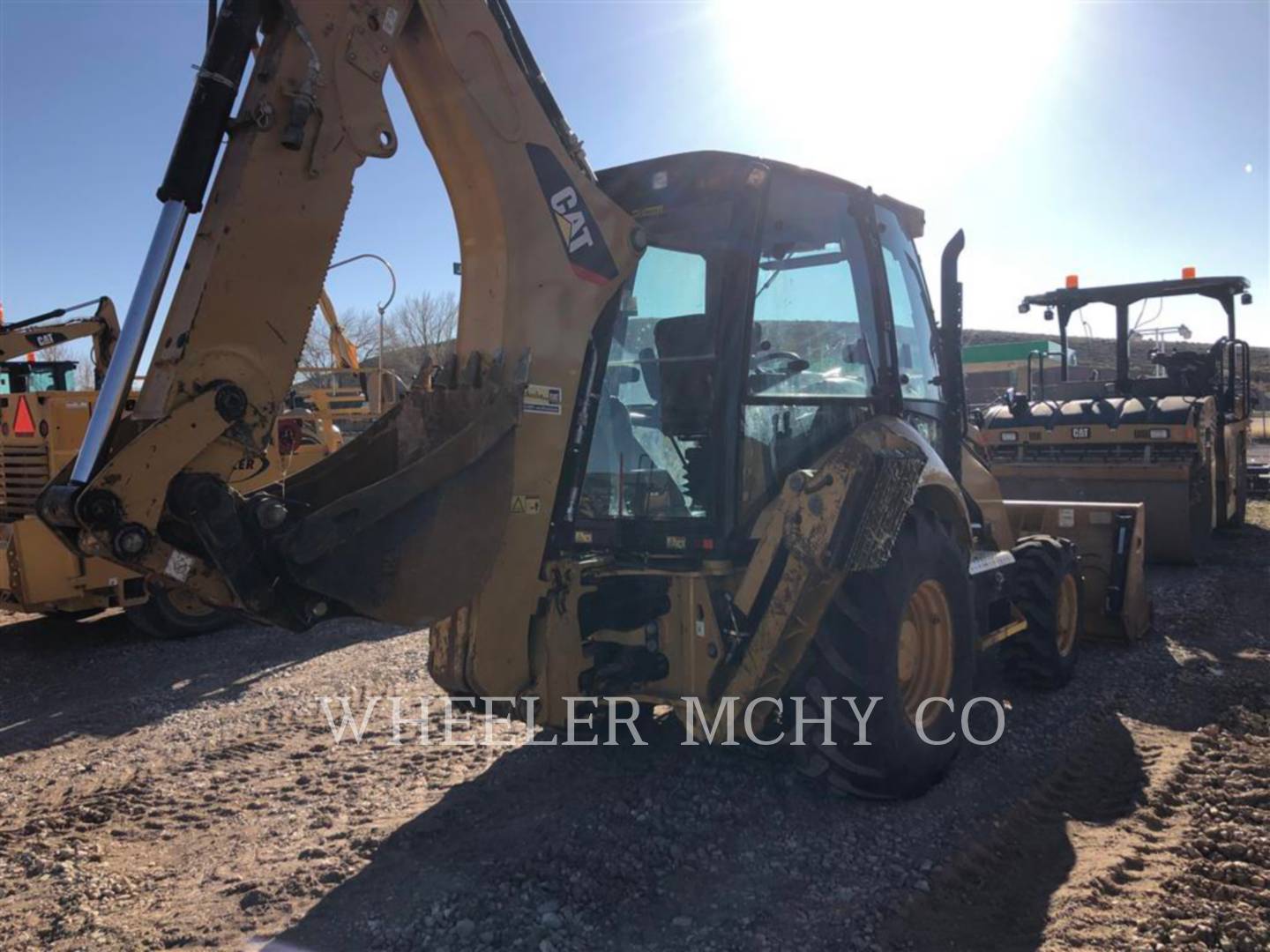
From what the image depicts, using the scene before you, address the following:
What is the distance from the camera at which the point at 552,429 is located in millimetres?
3531

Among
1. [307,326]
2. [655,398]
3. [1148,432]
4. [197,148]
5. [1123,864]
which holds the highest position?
[197,148]

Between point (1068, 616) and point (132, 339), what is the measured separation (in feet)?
17.1

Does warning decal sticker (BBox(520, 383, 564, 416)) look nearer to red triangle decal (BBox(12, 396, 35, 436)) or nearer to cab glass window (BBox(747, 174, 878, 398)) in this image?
cab glass window (BBox(747, 174, 878, 398))

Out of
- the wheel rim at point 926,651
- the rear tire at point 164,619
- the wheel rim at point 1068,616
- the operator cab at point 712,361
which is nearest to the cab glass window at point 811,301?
the operator cab at point 712,361

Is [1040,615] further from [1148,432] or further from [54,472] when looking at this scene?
[54,472]

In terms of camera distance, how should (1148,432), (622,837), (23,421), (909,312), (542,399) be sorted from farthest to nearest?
(1148,432), (23,421), (909,312), (622,837), (542,399)

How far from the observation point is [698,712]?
3.61 meters

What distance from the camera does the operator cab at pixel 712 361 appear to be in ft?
12.1

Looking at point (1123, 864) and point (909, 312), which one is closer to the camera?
point (1123, 864)

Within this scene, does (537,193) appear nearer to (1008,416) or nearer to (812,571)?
(812,571)

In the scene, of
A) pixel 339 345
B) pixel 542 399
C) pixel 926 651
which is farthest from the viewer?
pixel 339 345

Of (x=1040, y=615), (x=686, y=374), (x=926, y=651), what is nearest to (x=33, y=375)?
(x=686, y=374)

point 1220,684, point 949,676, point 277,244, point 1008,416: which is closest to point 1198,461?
point 1008,416

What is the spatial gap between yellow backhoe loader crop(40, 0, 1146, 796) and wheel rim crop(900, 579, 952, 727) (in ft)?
0.05
